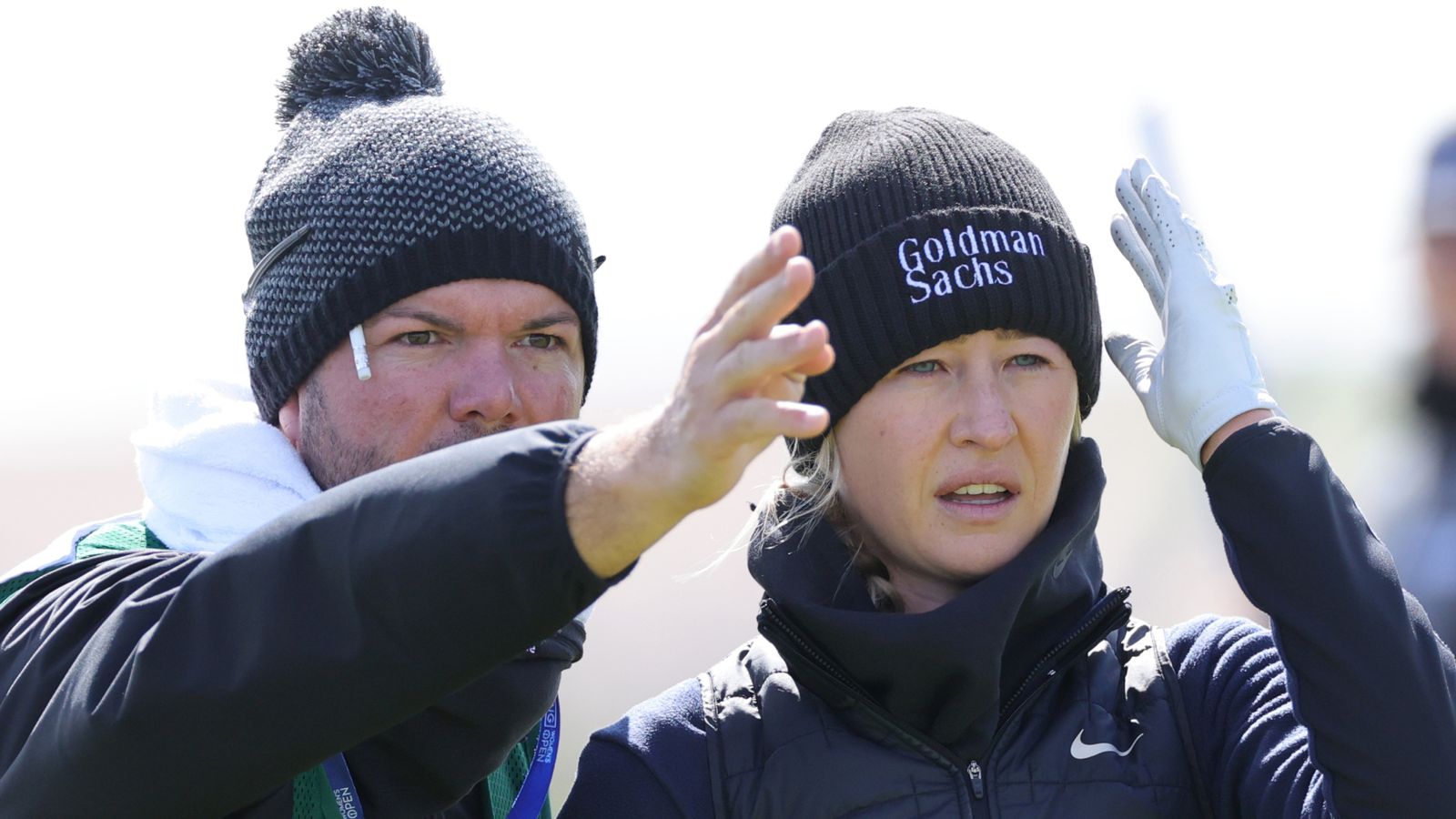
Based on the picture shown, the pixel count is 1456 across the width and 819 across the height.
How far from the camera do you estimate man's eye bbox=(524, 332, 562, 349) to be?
214cm

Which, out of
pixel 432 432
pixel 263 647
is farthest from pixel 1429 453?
pixel 263 647

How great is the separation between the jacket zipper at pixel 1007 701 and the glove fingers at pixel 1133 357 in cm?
33

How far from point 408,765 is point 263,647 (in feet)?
1.74

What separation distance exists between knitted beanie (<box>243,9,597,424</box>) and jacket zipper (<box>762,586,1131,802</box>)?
0.56 metres

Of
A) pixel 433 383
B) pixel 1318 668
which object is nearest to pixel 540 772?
pixel 433 383

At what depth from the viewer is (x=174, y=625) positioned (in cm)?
134

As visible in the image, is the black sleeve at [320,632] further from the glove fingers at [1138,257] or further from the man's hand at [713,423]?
the glove fingers at [1138,257]

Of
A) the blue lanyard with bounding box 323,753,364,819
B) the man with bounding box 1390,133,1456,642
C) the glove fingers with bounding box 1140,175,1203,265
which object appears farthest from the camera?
the man with bounding box 1390,133,1456,642

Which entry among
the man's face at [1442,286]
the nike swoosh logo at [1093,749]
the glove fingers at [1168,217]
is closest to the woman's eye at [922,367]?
the glove fingers at [1168,217]

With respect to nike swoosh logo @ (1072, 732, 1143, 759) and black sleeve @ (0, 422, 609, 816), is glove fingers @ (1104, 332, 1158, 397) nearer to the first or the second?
nike swoosh logo @ (1072, 732, 1143, 759)

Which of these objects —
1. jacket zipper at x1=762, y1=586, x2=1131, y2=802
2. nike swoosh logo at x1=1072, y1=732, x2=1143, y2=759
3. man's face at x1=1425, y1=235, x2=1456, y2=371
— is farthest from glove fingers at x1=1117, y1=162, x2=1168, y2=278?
man's face at x1=1425, y1=235, x2=1456, y2=371

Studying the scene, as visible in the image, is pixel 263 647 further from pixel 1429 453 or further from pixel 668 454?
pixel 1429 453

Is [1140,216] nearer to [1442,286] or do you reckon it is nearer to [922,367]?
[922,367]

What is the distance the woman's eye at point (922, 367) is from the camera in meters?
2.10
